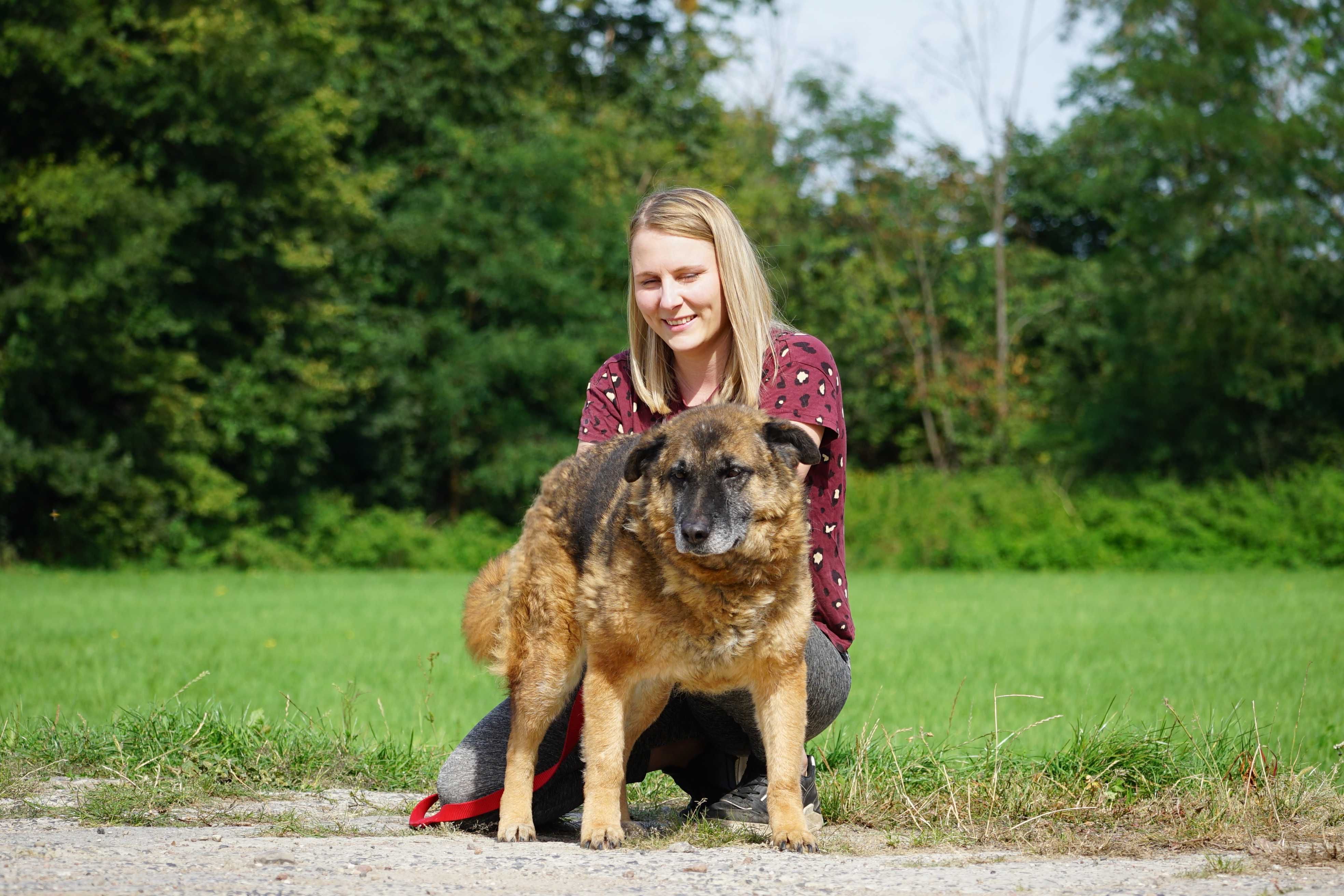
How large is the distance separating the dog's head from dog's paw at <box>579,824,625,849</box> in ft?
3.37

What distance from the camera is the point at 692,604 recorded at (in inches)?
168

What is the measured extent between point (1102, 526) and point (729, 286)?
24556mm

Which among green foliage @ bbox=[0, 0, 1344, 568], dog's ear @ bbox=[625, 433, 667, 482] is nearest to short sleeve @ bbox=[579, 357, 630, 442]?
dog's ear @ bbox=[625, 433, 667, 482]

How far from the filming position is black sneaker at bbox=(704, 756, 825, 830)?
4.98 metres

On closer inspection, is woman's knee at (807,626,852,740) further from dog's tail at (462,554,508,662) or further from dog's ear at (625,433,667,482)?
dog's tail at (462,554,508,662)

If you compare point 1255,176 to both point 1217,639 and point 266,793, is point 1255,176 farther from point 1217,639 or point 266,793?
point 266,793

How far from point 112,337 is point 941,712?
1920 centimetres

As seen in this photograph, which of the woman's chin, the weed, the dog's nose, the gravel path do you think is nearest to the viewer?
the gravel path

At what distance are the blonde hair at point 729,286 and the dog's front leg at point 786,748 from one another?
1157 mm

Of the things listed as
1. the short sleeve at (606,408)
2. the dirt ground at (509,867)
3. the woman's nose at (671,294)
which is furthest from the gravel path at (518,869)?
the woman's nose at (671,294)

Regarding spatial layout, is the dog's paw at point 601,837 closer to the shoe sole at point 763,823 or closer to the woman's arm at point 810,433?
the shoe sole at point 763,823

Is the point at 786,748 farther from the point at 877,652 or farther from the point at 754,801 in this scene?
the point at 877,652

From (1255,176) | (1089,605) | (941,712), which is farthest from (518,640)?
(1255,176)

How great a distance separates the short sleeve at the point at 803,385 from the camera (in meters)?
4.93
